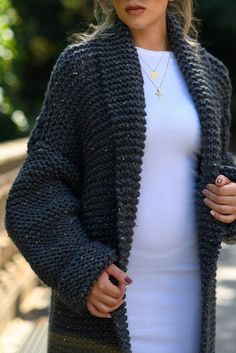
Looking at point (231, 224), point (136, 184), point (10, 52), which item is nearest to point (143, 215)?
point (136, 184)

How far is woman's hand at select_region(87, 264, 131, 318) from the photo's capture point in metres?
2.24

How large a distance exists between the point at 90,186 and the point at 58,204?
10 centimetres

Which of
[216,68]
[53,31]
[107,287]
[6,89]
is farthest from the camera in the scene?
[53,31]

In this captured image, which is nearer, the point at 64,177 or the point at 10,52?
the point at 64,177

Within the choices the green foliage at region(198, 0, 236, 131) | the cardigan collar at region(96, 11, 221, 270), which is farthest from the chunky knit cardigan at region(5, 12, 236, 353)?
the green foliage at region(198, 0, 236, 131)

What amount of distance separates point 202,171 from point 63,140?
0.39 m

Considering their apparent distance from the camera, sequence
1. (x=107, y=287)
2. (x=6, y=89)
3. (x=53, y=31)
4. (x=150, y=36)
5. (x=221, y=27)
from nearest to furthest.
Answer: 1. (x=107, y=287)
2. (x=150, y=36)
3. (x=6, y=89)
4. (x=221, y=27)
5. (x=53, y=31)

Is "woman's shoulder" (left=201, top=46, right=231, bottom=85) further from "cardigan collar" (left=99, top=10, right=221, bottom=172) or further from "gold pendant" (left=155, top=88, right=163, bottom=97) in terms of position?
"gold pendant" (left=155, top=88, right=163, bottom=97)

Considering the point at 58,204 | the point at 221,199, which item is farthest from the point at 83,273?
the point at 221,199

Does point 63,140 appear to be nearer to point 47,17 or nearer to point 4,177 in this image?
point 4,177

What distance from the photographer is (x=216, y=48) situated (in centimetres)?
2378

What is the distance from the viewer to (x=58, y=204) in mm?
2365

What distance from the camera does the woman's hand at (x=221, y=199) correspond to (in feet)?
7.84

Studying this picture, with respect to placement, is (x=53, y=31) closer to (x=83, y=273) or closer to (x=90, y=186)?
(x=90, y=186)
